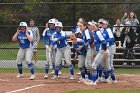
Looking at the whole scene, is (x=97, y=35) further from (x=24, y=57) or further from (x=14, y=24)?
(x=14, y=24)

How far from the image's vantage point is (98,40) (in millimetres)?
14602

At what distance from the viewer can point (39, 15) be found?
67.5 ft

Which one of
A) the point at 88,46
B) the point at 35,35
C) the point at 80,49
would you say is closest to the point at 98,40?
the point at 88,46

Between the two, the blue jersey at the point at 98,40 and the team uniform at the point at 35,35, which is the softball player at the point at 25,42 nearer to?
the blue jersey at the point at 98,40

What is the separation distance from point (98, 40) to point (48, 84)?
2.19 metres

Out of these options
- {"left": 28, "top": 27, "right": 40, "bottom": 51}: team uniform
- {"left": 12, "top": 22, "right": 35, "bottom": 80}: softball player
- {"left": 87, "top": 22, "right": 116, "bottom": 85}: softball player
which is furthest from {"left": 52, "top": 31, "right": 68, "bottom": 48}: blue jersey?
{"left": 28, "top": 27, "right": 40, "bottom": 51}: team uniform

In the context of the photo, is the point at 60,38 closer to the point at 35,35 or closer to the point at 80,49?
the point at 80,49

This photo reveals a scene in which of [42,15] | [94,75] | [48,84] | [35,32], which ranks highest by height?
[42,15]

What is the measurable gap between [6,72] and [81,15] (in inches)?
180

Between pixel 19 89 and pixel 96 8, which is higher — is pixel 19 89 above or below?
below

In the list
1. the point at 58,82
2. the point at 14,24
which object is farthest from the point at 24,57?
the point at 14,24

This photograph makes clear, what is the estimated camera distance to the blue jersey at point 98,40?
14414 mm

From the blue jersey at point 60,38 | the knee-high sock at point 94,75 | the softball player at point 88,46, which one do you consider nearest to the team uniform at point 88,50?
the softball player at point 88,46

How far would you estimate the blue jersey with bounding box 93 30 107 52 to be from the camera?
14.4 meters
